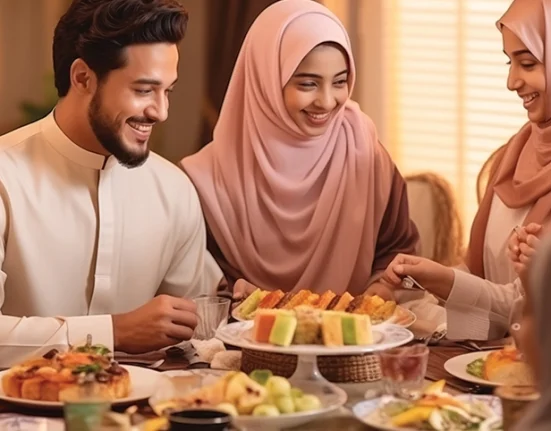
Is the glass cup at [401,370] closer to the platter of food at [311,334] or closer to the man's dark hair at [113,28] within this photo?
the platter of food at [311,334]

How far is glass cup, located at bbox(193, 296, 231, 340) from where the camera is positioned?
89.0 inches

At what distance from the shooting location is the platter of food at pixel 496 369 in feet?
6.29

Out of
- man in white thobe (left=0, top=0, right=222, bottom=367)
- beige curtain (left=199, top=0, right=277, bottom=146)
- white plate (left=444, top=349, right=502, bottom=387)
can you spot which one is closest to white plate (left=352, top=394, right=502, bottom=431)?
white plate (left=444, top=349, right=502, bottom=387)

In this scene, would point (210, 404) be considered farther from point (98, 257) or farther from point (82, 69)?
point (82, 69)

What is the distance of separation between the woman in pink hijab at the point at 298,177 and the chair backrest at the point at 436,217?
412 mm

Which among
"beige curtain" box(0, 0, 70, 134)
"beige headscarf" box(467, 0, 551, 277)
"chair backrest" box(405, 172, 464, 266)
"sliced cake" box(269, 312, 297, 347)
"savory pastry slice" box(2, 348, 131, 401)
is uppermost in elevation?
"beige curtain" box(0, 0, 70, 134)

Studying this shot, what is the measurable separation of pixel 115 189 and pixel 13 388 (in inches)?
34.0

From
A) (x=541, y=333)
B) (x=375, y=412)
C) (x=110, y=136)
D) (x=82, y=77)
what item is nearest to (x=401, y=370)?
(x=375, y=412)

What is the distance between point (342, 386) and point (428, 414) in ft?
1.09

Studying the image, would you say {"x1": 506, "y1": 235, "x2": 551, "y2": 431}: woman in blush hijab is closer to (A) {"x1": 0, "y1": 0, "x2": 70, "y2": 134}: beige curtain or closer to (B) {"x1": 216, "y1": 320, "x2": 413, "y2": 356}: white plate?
(B) {"x1": 216, "y1": 320, "x2": 413, "y2": 356}: white plate

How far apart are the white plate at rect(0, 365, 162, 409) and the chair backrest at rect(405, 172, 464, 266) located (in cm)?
151

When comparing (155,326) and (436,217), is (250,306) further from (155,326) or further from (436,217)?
(436,217)

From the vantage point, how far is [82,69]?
2.65 meters

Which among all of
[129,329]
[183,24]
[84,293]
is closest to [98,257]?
[84,293]
